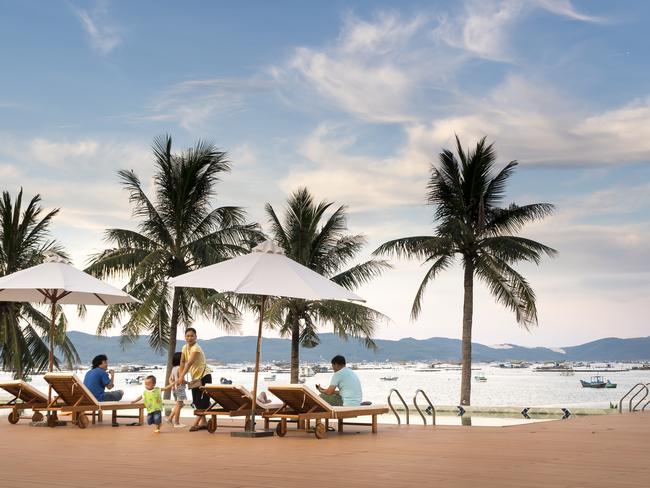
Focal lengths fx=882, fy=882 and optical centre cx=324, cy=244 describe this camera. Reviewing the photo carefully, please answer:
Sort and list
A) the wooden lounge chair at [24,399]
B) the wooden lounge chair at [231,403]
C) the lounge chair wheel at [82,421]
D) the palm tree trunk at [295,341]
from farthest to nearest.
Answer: the palm tree trunk at [295,341] → the wooden lounge chair at [24,399] → the lounge chair wheel at [82,421] → the wooden lounge chair at [231,403]

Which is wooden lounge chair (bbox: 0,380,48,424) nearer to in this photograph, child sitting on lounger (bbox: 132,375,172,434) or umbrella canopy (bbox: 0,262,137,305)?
umbrella canopy (bbox: 0,262,137,305)

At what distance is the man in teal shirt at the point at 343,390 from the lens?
1228 cm

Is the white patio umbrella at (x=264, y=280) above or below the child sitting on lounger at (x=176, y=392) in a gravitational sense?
above

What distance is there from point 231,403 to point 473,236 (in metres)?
17.2

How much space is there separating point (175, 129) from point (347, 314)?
26.9 ft

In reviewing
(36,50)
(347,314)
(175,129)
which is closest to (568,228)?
(347,314)

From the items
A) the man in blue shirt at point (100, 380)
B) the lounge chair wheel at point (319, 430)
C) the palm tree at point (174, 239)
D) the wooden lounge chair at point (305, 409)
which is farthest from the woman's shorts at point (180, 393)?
the palm tree at point (174, 239)

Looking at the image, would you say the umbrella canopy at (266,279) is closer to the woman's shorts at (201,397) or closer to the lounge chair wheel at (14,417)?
the woman's shorts at (201,397)

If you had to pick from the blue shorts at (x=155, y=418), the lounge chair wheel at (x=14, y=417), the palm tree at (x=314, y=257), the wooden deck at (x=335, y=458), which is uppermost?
the palm tree at (x=314, y=257)

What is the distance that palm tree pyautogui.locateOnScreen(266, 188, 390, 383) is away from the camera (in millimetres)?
29188

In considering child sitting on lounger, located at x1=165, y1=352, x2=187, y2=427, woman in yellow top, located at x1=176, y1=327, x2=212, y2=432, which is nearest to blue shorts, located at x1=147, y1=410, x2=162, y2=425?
child sitting on lounger, located at x1=165, y1=352, x2=187, y2=427

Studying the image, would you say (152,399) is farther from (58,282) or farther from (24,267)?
(24,267)

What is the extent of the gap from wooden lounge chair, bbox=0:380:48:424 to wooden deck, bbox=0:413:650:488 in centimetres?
141

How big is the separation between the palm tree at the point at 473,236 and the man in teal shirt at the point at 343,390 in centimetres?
1567
